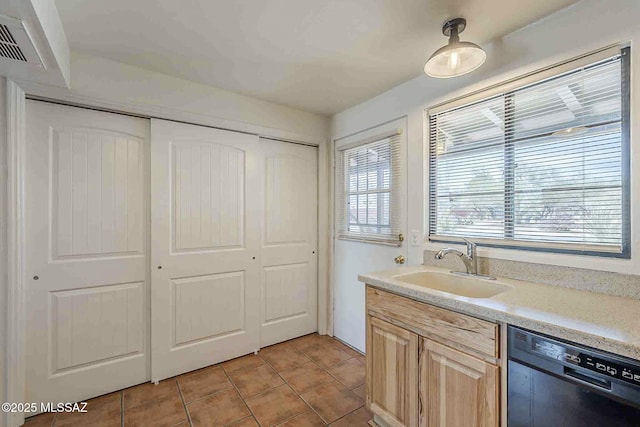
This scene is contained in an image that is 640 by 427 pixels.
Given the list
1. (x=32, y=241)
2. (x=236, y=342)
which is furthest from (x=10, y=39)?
(x=236, y=342)

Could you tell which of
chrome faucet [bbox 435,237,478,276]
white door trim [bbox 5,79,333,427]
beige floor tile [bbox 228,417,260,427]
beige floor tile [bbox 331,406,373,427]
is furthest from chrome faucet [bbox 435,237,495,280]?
white door trim [bbox 5,79,333,427]

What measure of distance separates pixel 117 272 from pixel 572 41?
315 cm

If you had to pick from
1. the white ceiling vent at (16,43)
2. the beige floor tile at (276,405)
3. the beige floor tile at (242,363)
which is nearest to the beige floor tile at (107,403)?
the beige floor tile at (242,363)

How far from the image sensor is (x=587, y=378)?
3.07 ft

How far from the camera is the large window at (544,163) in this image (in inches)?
52.6

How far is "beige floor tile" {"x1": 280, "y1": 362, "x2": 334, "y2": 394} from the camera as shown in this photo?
2127 mm

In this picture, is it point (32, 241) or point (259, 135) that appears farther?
point (259, 135)

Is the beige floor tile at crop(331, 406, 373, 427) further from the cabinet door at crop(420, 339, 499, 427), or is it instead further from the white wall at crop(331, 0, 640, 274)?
the white wall at crop(331, 0, 640, 274)

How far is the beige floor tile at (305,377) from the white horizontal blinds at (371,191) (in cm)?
119

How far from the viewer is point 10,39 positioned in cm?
130

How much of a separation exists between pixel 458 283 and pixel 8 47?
274cm

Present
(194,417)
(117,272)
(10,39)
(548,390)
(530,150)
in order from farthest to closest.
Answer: (117,272) < (194,417) < (530,150) < (10,39) < (548,390)

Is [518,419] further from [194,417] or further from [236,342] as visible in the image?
[236,342]

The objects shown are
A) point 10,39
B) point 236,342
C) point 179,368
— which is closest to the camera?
point 10,39
